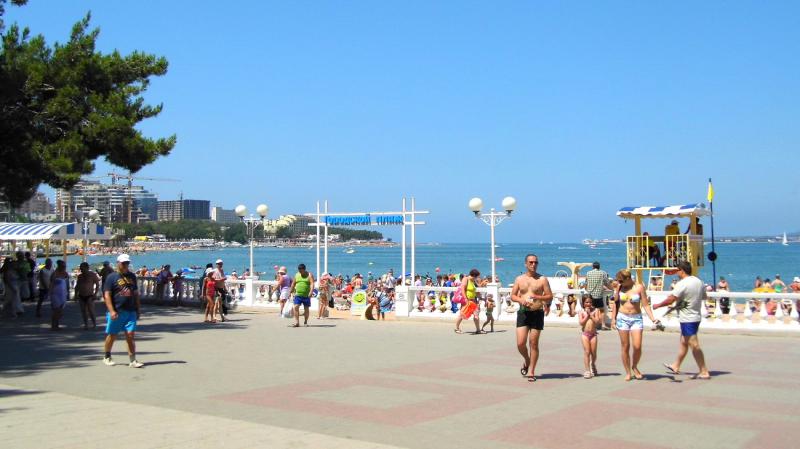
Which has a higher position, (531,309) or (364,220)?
(364,220)

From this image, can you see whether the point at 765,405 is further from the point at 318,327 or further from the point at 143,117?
the point at 143,117

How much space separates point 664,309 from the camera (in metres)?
18.0

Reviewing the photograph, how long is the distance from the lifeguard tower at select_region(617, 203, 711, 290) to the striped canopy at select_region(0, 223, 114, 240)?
17.0 meters

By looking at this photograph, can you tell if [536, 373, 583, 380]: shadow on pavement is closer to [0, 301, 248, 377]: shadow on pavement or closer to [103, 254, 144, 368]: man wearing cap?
[103, 254, 144, 368]: man wearing cap

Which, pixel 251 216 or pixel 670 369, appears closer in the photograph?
pixel 670 369

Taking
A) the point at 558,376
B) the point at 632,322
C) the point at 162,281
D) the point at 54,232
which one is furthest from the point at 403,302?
the point at 54,232

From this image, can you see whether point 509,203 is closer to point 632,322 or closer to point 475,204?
point 475,204

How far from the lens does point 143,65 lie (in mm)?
22094

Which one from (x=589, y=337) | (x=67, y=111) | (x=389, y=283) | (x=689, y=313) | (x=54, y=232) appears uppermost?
(x=67, y=111)

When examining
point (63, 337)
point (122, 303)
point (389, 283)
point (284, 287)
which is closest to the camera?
point (122, 303)

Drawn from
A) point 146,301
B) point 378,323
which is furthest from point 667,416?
point 146,301

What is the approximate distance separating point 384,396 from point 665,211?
14.1m

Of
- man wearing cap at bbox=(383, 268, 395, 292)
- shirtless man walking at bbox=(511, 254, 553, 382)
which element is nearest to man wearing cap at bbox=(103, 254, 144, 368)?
shirtless man walking at bbox=(511, 254, 553, 382)

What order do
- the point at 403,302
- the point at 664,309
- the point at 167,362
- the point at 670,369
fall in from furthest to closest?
the point at 403,302 < the point at 664,309 < the point at 167,362 < the point at 670,369
